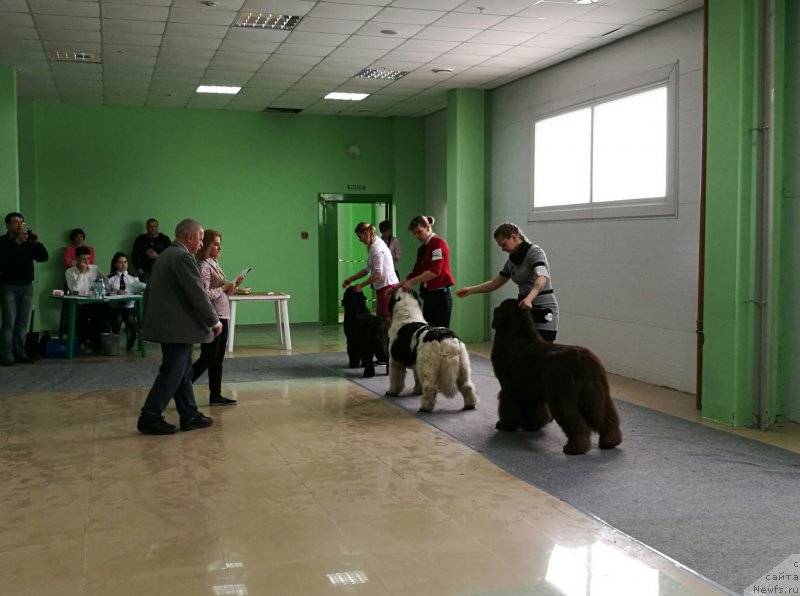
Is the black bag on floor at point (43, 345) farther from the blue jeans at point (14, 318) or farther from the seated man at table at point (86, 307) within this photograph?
the seated man at table at point (86, 307)

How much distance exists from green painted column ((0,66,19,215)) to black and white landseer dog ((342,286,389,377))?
4177mm

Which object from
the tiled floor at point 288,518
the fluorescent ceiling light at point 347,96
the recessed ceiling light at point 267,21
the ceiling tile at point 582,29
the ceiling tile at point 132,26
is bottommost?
the tiled floor at point 288,518

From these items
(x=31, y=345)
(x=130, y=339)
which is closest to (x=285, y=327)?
(x=130, y=339)

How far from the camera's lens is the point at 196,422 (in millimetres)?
6121

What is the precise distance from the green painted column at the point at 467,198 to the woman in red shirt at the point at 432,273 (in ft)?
11.2

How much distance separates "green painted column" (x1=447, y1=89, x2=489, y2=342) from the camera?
1114 centimetres

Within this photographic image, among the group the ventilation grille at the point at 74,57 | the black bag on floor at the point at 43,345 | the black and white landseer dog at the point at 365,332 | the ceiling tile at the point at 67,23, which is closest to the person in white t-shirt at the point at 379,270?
the black and white landseer dog at the point at 365,332

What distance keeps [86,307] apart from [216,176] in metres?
3.38

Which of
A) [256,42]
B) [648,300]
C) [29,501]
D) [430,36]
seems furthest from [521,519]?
[256,42]

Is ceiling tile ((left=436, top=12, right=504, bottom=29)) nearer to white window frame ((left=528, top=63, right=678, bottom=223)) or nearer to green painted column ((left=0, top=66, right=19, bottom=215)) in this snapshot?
white window frame ((left=528, top=63, right=678, bottom=223))

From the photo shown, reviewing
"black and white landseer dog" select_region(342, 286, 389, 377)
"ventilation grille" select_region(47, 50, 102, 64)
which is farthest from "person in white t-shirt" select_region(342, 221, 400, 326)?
"ventilation grille" select_region(47, 50, 102, 64)

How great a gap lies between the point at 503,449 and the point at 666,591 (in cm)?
228

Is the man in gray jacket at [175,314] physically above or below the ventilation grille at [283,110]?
below

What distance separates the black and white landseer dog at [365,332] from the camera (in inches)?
327
